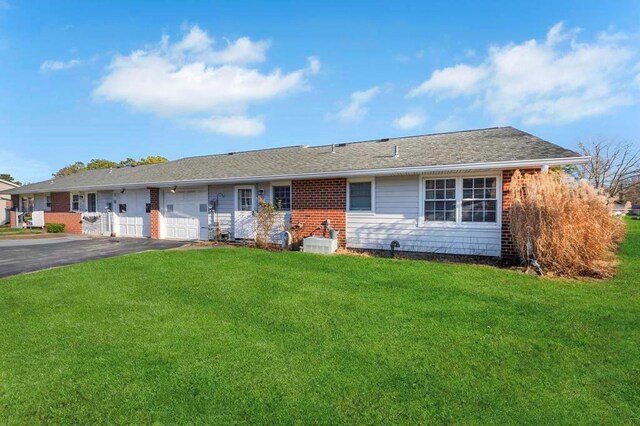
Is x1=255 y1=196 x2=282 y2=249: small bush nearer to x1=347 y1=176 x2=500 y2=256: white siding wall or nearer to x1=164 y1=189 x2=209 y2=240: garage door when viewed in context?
x1=347 y1=176 x2=500 y2=256: white siding wall

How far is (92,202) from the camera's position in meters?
19.3

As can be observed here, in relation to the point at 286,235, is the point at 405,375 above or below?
below

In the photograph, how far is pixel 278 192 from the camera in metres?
13.1

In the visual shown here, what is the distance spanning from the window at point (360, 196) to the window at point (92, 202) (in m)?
15.4

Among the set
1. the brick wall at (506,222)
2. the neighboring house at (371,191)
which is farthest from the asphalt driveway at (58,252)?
the brick wall at (506,222)

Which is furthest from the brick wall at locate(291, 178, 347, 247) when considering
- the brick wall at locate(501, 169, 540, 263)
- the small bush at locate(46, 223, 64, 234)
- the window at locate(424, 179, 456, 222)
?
the small bush at locate(46, 223, 64, 234)

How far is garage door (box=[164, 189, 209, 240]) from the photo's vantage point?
14992 millimetres

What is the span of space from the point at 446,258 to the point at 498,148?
355 cm

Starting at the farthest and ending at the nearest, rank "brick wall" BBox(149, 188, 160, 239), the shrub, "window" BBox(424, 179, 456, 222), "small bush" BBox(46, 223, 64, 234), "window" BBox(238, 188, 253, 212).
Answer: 1. "small bush" BBox(46, 223, 64, 234)
2. "brick wall" BBox(149, 188, 160, 239)
3. "window" BBox(238, 188, 253, 212)
4. "window" BBox(424, 179, 456, 222)
5. the shrub

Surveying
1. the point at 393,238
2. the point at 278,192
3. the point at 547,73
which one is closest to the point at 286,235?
the point at 278,192

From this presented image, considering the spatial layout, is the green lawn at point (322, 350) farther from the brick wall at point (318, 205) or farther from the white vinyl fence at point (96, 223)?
the white vinyl fence at point (96, 223)

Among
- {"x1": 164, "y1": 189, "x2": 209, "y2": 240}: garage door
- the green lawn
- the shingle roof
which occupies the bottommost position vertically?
the green lawn

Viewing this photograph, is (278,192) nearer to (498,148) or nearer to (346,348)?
(498,148)

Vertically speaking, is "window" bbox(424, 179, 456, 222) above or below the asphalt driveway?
above
